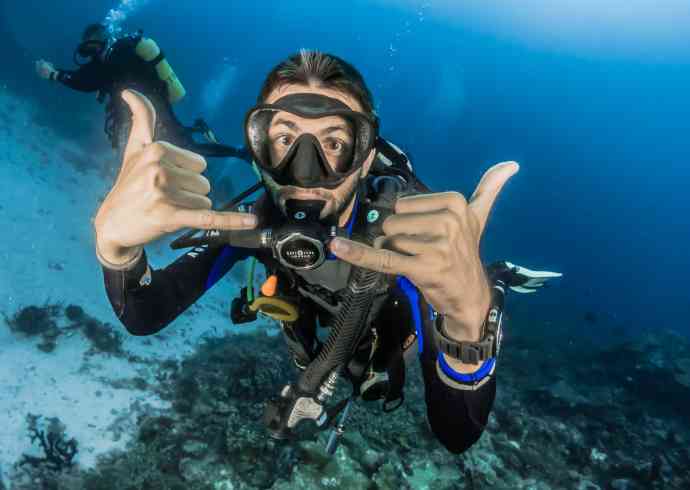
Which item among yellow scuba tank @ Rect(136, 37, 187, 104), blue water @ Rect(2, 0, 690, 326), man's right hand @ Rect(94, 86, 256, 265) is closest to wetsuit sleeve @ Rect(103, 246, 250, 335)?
man's right hand @ Rect(94, 86, 256, 265)

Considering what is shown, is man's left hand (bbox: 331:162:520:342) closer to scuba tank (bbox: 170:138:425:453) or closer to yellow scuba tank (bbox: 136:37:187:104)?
scuba tank (bbox: 170:138:425:453)

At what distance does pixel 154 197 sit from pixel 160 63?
950cm

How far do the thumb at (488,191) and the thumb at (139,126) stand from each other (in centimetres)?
142

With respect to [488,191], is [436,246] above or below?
below

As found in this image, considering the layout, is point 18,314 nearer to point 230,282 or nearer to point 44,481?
point 44,481

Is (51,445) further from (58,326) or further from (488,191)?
(488,191)

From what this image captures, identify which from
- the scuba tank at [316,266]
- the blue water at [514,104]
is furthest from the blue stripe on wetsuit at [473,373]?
the blue water at [514,104]

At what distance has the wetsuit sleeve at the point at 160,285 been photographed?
2361mm

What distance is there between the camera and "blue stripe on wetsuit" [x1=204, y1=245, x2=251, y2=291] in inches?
133

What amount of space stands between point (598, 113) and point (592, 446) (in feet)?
423

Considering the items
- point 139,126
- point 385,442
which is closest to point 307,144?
point 139,126

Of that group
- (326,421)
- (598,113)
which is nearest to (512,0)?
(598,113)

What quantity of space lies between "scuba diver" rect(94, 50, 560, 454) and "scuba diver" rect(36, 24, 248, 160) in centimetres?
745

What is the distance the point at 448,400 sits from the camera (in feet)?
7.58
